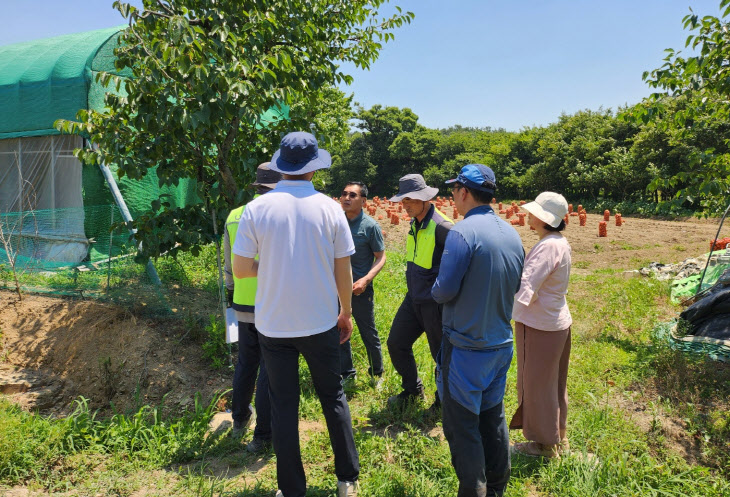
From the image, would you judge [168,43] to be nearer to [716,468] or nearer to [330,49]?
[330,49]

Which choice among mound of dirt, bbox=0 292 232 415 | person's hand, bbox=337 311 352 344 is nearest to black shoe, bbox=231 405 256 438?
mound of dirt, bbox=0 292 232 415

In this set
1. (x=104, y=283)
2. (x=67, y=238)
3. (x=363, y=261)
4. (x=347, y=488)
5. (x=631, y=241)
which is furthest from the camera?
(x=631, y=241)

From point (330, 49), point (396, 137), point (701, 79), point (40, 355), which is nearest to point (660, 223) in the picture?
point (701, 79)

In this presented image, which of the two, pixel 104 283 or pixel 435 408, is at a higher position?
pixel 104 283

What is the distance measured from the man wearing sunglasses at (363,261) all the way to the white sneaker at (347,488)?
4.63 ft

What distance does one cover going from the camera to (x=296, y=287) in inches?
101

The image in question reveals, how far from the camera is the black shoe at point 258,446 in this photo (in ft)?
11.2

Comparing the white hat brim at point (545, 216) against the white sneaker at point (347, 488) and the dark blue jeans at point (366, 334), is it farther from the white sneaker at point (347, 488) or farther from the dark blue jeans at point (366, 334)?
the white sneaker at point (347, 488)

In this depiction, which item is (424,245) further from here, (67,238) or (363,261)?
(67,238)

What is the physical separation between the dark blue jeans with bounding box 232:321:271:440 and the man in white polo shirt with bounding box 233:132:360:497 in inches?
26.6

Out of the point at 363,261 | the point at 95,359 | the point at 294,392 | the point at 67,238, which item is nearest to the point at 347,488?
the point at 294,392

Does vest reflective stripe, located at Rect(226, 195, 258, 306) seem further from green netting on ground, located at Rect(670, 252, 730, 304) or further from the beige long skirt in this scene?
green netting on ground, located at Rect(670, 252, 730, 304)

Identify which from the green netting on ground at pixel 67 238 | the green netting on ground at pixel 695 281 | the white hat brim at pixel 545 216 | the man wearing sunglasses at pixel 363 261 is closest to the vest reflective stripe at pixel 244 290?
the man wearing sunglasses at pixel 363 261

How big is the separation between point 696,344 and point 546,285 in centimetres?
327
